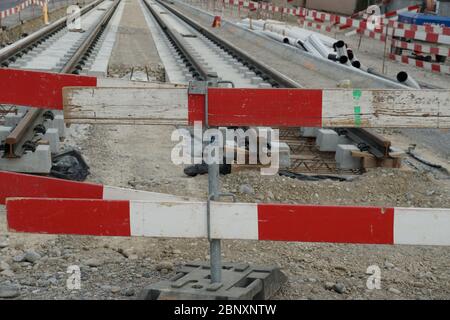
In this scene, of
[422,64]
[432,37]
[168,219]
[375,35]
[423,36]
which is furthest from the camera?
[375,35]

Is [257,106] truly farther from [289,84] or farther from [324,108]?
[289,84]

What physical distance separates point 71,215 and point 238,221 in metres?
0.92

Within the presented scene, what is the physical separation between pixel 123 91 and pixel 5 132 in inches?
155

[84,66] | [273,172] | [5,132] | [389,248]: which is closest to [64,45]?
[84,66]

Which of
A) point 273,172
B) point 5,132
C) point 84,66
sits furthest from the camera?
point 84,66

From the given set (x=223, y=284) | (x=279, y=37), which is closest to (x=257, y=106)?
(x=223, y=284)

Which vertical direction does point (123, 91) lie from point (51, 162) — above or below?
above

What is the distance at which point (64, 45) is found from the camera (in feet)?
67.7

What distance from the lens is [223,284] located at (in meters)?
4.28

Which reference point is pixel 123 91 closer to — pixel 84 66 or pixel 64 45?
pixel 84 66

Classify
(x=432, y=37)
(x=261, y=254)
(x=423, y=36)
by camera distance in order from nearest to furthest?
(x=261, y=254) → (x=432, y=37) → (x=423, y=36)

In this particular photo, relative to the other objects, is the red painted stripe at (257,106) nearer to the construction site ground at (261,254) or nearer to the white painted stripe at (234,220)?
the white painted stripe at (234,220)

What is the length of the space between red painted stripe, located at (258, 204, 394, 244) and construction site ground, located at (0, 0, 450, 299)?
60 cm

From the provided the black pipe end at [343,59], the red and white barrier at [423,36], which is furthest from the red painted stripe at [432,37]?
the black pipe end at [343,59]
